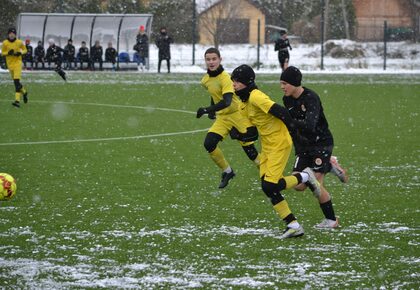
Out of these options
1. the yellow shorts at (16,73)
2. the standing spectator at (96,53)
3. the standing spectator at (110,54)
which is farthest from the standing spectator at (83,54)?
the yellow shorts at (16,73)

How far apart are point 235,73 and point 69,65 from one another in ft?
109

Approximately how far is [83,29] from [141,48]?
4.58 meters

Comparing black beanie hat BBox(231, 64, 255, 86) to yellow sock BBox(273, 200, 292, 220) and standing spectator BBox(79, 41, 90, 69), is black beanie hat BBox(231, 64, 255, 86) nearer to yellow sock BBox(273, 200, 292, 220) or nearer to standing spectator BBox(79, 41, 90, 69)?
yellow sock BBox(273, 200, 292, 220)

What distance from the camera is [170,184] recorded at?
38.5ft

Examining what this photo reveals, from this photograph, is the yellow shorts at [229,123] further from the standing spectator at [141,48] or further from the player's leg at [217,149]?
the standing spectator at [141,48]

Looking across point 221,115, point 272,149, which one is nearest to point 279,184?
point 272,149

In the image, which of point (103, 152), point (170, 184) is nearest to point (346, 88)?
point (103, 152)

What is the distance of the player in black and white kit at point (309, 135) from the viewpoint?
8648 millimetres

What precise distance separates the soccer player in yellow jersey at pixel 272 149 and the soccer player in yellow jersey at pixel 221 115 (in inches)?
109

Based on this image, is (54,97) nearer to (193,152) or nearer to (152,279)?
(193,152)

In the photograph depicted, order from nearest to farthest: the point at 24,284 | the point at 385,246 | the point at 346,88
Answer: the point at 24,284 → the point at 385,246 → the point at 346,88

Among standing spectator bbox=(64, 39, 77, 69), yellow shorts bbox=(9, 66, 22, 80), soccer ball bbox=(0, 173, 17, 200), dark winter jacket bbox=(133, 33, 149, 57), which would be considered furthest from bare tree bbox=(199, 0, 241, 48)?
soccer ball bbox=(0, 173, 17, 200)

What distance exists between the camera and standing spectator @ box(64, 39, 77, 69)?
39.8 meters

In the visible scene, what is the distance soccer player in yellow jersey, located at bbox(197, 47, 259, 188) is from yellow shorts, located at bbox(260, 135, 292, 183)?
280cm
